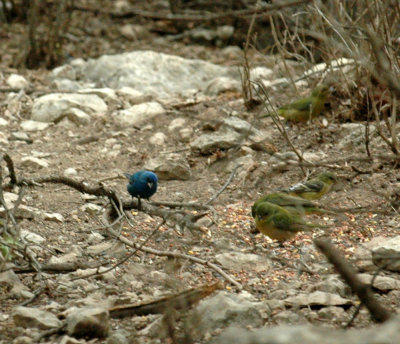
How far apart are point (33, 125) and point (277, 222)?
323 centimetres

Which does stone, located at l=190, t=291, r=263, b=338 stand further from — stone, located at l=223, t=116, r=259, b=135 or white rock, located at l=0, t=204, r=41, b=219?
stone, located at l=223, t=116, r=259, b=135

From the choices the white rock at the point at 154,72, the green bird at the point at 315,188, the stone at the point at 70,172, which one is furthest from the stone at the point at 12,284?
the white rock at the point at 154,72

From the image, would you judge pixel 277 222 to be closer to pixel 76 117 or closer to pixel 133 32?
pixel 76 117

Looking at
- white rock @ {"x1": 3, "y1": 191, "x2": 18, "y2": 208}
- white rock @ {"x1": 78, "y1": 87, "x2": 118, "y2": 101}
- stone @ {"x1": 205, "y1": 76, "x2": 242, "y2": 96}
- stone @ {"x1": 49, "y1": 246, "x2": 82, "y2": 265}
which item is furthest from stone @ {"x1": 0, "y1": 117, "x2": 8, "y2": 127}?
stone @ {"x1": 49, "y1": 246, "x2": 82, "y2": 265}

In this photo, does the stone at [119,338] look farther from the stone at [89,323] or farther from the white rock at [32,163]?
the white rock at [32,163]

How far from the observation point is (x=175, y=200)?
5.53 m

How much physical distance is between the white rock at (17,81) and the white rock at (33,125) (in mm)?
894

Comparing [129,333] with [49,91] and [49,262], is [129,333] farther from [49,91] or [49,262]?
[49,91]

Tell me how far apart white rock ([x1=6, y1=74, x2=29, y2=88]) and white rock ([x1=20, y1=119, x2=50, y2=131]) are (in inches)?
35.2

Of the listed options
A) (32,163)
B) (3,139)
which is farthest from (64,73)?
(32,163)

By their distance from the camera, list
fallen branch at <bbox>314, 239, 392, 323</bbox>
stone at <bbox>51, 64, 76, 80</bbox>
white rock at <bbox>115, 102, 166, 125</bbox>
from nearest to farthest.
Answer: fallen branch at <bbox>314, 239, 392, 323</bbox> → white rock at <bbox>115, 102, 166, 125</bbox> → stone at <bbox>51, 64, 76, 80</bbox>

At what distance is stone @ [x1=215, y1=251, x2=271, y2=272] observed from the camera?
4.23m

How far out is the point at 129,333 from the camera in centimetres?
332

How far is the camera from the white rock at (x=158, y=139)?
6.62m
